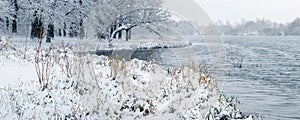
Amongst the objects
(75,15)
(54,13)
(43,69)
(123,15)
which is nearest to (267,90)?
(43,69)

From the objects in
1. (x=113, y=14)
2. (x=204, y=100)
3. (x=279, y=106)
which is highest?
(x=113, y=14)

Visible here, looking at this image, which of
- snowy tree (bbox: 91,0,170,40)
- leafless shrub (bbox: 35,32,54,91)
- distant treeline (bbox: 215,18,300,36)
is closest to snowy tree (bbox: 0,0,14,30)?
snowy tree (bbox: 91,0,170,40)

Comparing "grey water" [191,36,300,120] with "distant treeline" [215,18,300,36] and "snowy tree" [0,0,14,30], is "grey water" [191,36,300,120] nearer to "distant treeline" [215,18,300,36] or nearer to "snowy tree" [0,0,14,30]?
"snowy tree" [0,0,14,30]

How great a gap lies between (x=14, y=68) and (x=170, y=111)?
252 inches

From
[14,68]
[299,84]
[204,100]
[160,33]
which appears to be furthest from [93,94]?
[160,33]

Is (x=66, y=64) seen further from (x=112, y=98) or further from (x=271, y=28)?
(x=271, y=28)

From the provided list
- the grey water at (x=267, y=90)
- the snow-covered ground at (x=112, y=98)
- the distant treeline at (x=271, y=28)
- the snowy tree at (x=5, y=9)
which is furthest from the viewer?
the distant treeline at (x=271, y=28)

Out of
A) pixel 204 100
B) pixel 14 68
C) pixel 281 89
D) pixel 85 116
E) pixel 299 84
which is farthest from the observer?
pixel 299 84

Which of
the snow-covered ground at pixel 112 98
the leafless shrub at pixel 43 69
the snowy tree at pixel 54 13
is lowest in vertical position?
the snow-covered ground at pixel 112 98

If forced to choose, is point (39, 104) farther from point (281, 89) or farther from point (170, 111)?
point (281, 89)

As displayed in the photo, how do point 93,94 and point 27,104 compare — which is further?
point 93,94

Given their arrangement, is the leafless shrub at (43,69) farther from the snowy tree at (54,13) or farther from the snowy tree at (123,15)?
the snowy tree at (123,15)

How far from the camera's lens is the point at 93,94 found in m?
8.84

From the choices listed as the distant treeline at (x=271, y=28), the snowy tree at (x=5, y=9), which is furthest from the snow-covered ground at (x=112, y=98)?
the distant treeline at (x=271, y=28)
